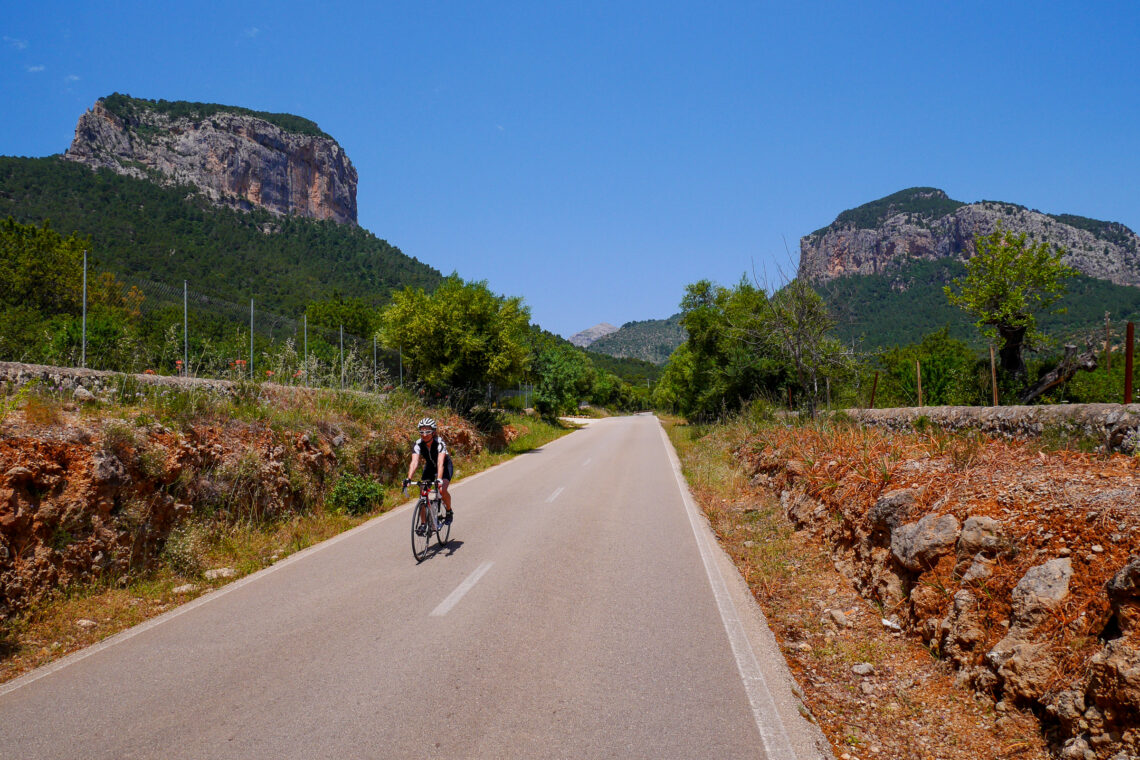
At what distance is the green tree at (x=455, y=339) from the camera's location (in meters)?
25.8

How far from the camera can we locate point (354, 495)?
1222 cm

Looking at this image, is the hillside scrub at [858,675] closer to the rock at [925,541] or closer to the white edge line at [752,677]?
the white edge line at [752,677]

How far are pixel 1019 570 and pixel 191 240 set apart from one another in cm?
8750

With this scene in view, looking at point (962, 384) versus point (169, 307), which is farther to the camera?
point (962, 384)

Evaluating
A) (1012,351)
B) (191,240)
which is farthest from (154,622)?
(191,240)

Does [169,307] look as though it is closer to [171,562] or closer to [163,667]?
[171,562]

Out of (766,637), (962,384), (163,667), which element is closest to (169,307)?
(163,667)

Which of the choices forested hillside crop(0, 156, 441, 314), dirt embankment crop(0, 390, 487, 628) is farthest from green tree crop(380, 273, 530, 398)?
forested hillside crop(0, 156, 441, 314)

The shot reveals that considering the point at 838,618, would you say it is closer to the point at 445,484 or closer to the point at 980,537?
the point at 980,537

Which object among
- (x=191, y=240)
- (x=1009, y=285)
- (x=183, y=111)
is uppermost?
(x=183, y=111)

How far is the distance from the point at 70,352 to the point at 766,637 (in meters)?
12.6

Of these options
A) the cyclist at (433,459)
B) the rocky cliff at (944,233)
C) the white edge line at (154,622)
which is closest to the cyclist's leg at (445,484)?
the cyclist at (433,459)

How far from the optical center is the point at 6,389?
27.6ft

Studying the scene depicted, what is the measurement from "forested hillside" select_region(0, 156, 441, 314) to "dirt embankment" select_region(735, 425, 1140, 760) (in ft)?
187
